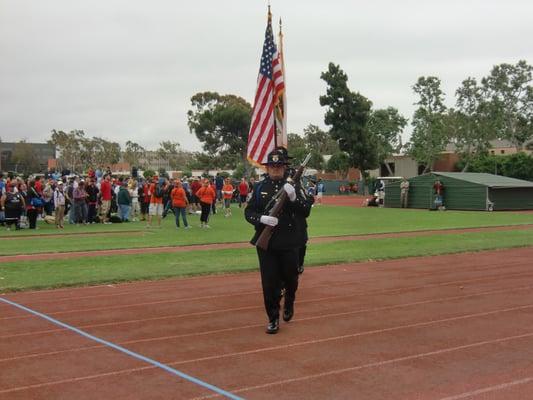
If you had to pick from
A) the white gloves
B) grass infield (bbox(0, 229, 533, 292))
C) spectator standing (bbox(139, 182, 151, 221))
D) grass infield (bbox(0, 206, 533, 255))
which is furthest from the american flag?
spectator standing (bbox(139, 182, 151, 221))

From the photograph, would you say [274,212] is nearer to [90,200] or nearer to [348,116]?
[90,200]

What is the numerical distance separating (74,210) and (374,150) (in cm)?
4587

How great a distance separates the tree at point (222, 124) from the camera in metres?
76.9

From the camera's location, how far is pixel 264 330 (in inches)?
280

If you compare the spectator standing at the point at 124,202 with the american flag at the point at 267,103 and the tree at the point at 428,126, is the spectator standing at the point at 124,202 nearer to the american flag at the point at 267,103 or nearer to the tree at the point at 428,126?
the american flag at the point at 267,103

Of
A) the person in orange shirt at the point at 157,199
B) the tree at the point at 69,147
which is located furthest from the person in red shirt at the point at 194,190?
the tree at the point at 69,147

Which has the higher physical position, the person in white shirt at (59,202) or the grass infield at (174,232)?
the person in white shirt at (59,202)

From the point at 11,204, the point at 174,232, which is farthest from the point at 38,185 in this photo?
the point at 174,232

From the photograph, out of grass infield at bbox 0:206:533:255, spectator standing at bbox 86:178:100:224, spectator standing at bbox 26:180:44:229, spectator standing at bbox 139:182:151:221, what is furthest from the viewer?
spectator standing at bbox 139:182:151:221

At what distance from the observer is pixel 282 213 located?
6934 millimetres

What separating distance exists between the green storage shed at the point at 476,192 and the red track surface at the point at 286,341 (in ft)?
77.7

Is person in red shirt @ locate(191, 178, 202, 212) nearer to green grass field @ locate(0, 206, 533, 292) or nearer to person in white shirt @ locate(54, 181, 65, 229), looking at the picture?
green grass field @ locate(0, 206, 533, 292)

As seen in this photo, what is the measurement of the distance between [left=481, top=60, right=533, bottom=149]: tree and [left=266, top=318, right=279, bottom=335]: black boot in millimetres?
71059

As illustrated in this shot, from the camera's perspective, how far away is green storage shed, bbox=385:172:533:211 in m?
33.1
